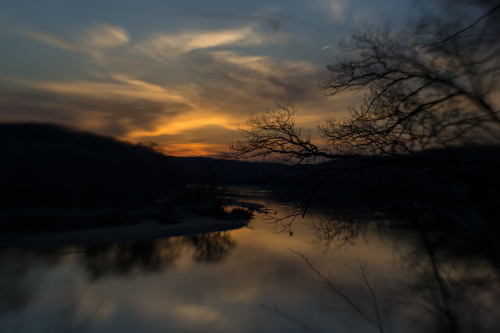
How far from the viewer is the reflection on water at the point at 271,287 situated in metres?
5.15

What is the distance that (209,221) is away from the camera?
30156 mm

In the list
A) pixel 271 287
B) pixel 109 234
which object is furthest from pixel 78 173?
pixel 271 287

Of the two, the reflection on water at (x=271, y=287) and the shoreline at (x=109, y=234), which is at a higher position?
the reflection on water at (x=271, y=287)

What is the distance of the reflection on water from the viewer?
16.9 ft

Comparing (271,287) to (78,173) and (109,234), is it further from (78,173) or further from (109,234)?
(78,173)

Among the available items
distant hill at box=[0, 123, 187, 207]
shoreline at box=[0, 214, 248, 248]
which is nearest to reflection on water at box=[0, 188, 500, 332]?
shoreline at box=[0, 214, 248, 248]

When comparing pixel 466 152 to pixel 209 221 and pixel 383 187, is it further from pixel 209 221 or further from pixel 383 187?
pixel 209 221

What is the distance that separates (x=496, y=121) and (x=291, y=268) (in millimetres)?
11585

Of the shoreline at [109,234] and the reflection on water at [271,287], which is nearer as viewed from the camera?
the reflection on water at [271,287]

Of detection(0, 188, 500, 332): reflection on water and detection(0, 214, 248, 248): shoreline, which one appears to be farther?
detection(0, 214, 248, 248): shoreline

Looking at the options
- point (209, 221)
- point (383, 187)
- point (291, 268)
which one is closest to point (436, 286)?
point (383, 187)

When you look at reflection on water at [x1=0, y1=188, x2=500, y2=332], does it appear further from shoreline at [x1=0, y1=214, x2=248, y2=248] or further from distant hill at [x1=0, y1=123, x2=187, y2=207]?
distant hill at [x1=0, y1=123, x2=187, y2=207]

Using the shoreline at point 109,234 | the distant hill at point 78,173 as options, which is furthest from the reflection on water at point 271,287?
the distant hill at point 78,173

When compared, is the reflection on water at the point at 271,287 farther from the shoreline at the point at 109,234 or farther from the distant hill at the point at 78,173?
the distant hill at the point at 78,173
